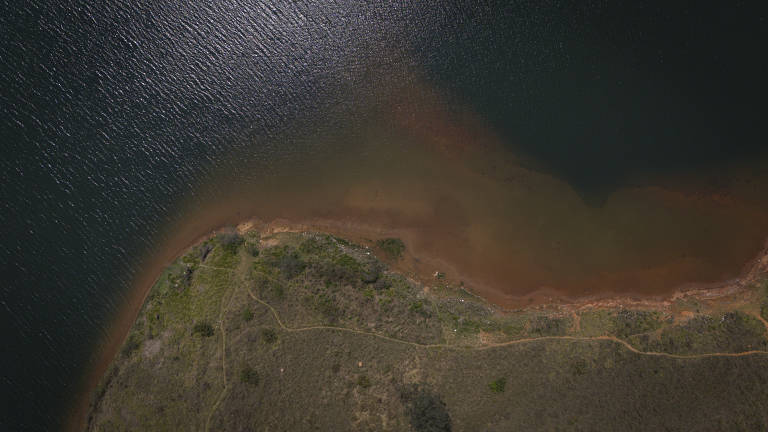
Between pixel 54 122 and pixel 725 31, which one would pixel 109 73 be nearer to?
pixel 54 122

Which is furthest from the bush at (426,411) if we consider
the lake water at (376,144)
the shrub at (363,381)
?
the lake water at (376,144)

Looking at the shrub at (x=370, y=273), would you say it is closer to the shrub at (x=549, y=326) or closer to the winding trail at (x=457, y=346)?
the winding trail at (x=457, y=346)

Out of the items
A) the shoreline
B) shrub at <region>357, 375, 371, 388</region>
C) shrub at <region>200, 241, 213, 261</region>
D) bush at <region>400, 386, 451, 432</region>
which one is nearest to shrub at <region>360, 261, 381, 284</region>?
the shoreline

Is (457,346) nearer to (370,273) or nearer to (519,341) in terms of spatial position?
(519,341)

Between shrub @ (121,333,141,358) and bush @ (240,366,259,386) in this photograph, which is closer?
bush @ (240,366,259,386)

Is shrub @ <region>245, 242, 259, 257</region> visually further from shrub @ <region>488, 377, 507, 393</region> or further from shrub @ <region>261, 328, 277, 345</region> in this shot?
shrub @ <region>488, 377, 507, 393</region>

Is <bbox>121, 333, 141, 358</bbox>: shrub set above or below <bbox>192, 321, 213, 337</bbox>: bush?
below

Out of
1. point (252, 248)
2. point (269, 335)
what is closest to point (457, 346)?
point (269, 335)
